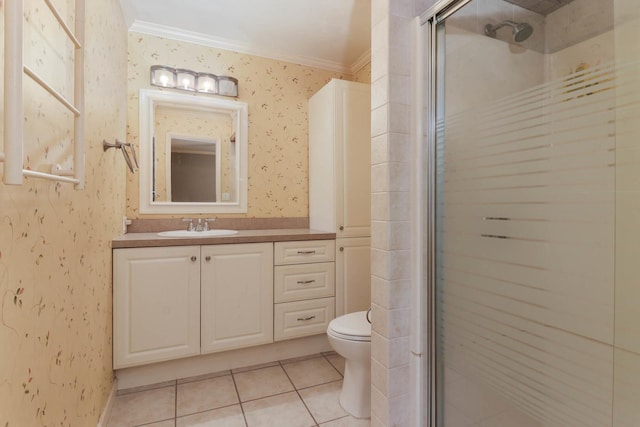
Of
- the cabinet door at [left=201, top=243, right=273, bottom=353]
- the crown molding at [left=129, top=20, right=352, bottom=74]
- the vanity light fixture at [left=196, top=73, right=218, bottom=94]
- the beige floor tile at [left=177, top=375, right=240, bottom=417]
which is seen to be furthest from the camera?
the vanity light fixture at [left=196, top=73, right=218, bottom=94]

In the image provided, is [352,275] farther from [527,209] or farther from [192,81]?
[192,81]

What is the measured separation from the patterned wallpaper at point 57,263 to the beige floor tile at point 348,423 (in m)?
1.04

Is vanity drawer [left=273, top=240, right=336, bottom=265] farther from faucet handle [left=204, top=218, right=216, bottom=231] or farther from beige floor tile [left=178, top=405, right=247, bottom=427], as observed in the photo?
beige floor tile [left=178, top=405, right=247, bottom=427]

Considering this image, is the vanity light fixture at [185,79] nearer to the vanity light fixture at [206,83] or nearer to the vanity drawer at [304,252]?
the vanity light fixture at [206,83]

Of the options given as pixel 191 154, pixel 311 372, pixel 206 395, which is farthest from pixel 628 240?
Result: pixel 191 154

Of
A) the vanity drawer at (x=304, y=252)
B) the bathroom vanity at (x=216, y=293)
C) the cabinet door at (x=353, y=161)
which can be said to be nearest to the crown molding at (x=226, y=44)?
the cabinet door at (x=353, y=161)

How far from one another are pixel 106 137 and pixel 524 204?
1.85 metres

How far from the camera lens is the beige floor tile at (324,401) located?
160 cm

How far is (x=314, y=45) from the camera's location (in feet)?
8.11

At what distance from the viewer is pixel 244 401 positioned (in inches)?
67.9

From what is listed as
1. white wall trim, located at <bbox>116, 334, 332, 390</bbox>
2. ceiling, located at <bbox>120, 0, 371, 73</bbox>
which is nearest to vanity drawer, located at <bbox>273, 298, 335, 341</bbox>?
white wall trim, located at <bbox>116, 334, 332, 390</bbox>

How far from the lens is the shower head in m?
1.15

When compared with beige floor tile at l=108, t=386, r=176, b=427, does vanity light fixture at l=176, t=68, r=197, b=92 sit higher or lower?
higher

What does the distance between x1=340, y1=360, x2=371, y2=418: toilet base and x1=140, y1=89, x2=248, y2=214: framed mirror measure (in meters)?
1.44
